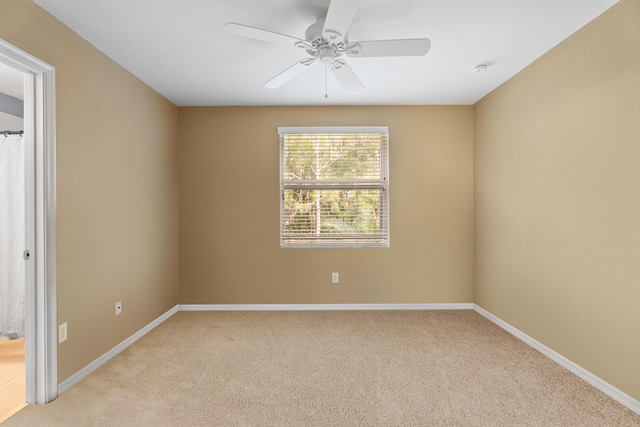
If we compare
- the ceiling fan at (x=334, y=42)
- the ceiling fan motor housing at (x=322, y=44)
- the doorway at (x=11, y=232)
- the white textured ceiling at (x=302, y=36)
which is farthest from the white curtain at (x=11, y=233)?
the ceiling fan motor housing at (x=322, y=44)

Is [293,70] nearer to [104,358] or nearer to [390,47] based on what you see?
[390,47]

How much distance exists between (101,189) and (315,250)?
2.17 metres

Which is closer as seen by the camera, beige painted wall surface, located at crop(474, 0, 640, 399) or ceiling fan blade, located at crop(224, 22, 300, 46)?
ceiling fan blade, located at crop(224, 22, 300, 46)

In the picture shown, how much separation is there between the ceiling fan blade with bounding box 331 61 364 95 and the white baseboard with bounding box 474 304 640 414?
2.51 meters

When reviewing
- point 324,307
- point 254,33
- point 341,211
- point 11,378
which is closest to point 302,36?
point 254,33

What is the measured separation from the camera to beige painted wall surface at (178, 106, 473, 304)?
3852mm

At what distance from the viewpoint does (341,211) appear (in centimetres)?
390

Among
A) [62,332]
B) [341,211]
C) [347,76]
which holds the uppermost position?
[347,76]

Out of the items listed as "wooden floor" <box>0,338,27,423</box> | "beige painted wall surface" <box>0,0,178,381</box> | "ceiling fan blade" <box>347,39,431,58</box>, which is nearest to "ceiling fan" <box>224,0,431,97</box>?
"ceiling fan blade" <box>347,39,431,58</box>

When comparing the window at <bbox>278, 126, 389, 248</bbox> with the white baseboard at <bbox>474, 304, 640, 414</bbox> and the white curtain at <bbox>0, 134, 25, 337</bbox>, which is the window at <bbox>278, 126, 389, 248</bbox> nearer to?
the white baseboard at <bbox>474, 304, 640, 414</bbox>

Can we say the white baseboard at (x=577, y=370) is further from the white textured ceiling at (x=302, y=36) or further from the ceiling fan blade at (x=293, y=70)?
the ceiling fan blade at (x=293, y=70)

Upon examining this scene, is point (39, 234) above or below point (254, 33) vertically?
below

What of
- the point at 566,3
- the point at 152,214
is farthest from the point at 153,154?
the point at 566,3

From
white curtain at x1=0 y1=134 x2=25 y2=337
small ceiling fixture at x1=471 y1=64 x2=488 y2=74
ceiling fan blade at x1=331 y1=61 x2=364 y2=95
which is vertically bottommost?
white curtain at x1=0 y1=134 x2=25 y2=337
